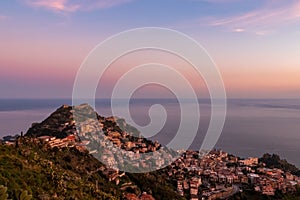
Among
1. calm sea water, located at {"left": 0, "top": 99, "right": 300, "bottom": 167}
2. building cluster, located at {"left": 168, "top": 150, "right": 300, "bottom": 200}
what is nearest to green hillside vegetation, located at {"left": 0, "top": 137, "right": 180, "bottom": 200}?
building cluster, located at {"left": 168, "top": 150, "right": 300, "bottom": 200}

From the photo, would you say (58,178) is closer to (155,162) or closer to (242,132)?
(155,162)

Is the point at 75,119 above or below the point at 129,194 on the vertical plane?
above

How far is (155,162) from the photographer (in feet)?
78.3

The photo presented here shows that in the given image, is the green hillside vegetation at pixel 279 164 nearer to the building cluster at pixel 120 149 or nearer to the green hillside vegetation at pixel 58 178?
the building cluster at pixel 120 149

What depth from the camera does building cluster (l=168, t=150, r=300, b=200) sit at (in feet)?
71.1

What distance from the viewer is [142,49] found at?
695 centimetres

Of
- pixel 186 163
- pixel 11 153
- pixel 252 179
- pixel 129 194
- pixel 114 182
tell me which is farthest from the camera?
pixel 186 163

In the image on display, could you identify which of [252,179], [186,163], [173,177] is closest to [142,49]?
[173,177]

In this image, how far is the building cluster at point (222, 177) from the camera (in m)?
21.7

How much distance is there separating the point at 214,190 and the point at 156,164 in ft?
14.8

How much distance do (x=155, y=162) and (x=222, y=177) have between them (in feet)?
20.1

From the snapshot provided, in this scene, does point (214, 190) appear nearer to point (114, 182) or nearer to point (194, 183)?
point (194, 183)

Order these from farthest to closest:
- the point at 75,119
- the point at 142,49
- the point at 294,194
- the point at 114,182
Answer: the point at 75,119 < the point at 294,194 < the point at 114,182 < the point at 142,49

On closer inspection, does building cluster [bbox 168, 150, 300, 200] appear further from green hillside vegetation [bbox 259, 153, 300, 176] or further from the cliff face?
the cliff face
